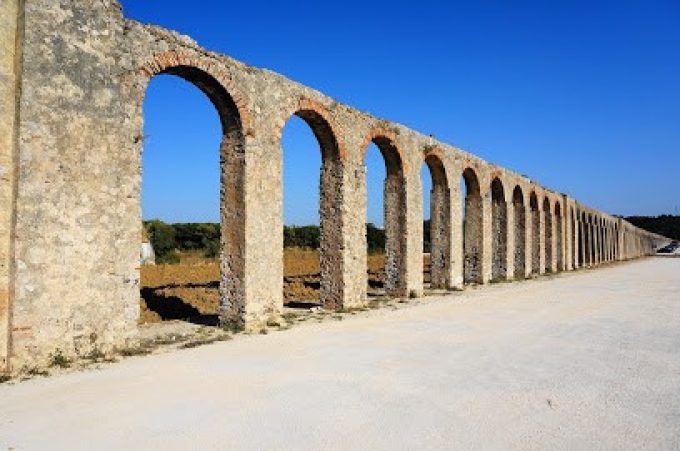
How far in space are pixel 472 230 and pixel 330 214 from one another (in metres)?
8.31

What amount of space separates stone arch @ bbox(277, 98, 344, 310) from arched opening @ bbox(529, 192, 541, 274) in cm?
1539

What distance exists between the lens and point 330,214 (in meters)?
11.6

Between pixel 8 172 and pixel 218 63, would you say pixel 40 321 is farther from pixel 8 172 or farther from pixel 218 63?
pixel 218 63

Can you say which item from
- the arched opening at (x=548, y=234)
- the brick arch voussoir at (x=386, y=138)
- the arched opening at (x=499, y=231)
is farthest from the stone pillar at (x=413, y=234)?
the arched opening at (x=548, y=234)

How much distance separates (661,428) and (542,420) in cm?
80

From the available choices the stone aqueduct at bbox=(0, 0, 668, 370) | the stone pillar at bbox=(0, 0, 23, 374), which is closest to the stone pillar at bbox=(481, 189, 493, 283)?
the stone aqueduct at bbox=(0, 0, 668, 370)

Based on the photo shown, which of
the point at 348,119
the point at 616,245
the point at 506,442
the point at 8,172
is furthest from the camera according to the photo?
the point at 616,245

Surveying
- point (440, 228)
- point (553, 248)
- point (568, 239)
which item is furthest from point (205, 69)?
point (568, 239)

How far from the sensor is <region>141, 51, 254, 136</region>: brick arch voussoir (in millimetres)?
7691

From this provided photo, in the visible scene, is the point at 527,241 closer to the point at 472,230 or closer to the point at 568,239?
the point at 472,230

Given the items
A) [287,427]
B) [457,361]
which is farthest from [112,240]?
[457,361]

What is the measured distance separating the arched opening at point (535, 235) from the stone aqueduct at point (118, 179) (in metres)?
12.4

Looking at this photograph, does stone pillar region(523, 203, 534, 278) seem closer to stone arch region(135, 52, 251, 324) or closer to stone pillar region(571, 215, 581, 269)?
stone pillar region(571, 215, 581, 269)

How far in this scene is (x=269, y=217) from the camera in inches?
375
